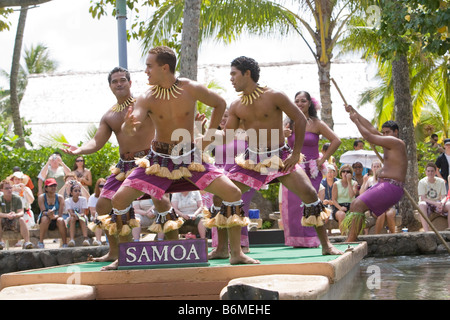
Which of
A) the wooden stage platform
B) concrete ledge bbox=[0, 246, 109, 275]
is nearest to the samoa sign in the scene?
the wooden stage platform

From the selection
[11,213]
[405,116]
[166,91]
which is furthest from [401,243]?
[11,213]

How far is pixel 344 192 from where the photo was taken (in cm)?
1154

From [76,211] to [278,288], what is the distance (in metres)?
7.48

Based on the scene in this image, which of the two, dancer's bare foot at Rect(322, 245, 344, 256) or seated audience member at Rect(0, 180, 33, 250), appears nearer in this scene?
dancer's bare foot at Rect(322, 245, 344, 256)

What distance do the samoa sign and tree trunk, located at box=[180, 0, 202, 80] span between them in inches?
205

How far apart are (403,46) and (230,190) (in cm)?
426

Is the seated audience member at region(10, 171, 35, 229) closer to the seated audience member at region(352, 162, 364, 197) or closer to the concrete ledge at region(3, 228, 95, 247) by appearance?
the concrete ledge at region(3, 228, 95, 247)

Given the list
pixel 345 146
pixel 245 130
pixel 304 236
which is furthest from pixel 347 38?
pixel 245 130

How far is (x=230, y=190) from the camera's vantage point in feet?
18.2

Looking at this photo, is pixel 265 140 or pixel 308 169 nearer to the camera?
pixel 265 140

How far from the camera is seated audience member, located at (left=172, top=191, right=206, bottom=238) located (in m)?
11.0

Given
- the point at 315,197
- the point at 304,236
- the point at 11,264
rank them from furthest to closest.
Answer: the point at 11,264
the point at 304,236
the point at 315,197

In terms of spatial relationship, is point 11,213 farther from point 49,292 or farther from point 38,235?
point 49,292
